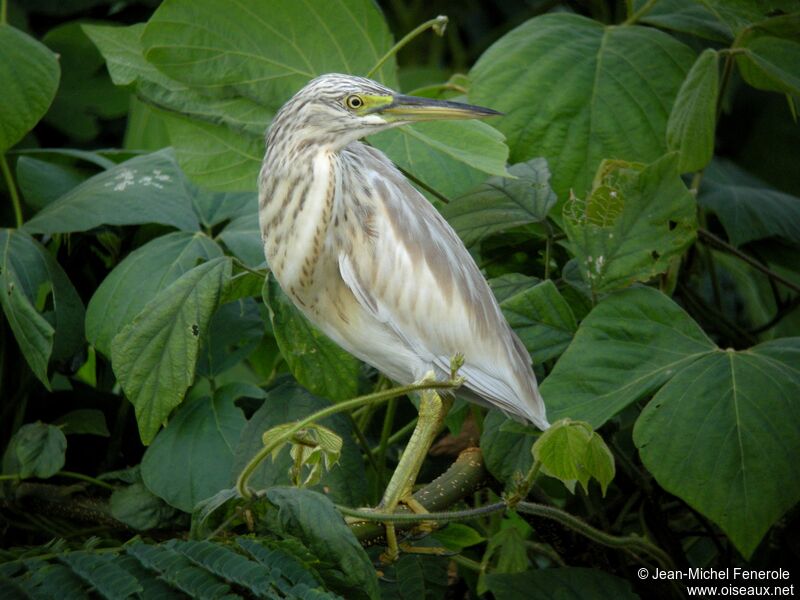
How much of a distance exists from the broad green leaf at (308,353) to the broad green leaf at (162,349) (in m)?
0.12

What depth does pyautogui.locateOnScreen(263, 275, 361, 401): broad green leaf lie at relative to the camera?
74.9 inches

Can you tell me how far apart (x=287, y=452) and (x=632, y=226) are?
30.1 inches

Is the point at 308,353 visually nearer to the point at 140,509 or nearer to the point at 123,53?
the point at 140,509

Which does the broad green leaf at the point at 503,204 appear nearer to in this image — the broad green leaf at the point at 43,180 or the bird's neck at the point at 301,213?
the bird's neck at the point at 301,213

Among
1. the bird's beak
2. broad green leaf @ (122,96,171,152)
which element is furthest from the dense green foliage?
broad green leaf @ (122,96,171,152)

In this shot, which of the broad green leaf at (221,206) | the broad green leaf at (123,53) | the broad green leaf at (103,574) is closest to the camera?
the broad green leaf at (103,574)

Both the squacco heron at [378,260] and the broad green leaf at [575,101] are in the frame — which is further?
the broad green leaf at [575,101]

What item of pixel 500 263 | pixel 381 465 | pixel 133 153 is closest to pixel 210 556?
pixel 381 465

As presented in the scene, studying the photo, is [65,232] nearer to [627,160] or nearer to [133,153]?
[133,153]

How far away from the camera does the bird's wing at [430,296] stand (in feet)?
5.98

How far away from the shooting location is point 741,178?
3191 mm

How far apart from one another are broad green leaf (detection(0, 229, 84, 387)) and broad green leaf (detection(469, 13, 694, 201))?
921 mm

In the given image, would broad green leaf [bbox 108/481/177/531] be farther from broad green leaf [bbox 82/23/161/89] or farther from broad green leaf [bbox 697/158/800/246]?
broad green leaf [bbox 697/158/800/246]

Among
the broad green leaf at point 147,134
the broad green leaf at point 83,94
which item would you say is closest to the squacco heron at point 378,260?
the broad green leaf at point 147,134
